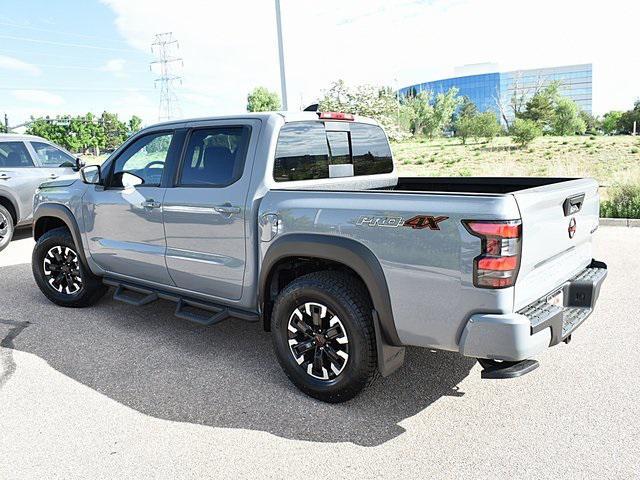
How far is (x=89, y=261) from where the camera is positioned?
17.3ft

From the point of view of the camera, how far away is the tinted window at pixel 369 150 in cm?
454

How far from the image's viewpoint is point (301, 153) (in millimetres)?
4016

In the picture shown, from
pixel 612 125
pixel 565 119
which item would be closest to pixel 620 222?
pixel 565 119

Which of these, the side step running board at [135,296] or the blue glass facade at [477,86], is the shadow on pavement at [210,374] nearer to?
the side step running board at [135,296]

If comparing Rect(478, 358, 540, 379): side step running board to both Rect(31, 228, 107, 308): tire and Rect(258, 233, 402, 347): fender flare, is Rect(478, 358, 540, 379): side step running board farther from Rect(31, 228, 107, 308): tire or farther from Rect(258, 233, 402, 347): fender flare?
Rect(31, 228, 107, 308): tire

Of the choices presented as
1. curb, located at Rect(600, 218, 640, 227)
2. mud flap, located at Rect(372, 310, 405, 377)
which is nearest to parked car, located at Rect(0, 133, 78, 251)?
mud flap, located at Rect(372, 310, 405, 377)

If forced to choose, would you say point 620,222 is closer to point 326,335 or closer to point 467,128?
point 326,335

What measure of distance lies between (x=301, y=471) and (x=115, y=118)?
114m

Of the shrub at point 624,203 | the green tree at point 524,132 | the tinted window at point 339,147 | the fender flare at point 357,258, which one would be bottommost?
the shrub at point 624,203

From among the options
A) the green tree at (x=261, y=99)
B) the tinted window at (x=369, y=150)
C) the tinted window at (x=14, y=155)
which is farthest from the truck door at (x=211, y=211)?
the green tree at (x=261, y=99)

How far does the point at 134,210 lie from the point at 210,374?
1.63 metres

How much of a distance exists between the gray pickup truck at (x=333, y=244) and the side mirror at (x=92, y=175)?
12 mm

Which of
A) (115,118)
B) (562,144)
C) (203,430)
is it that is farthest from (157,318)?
(115,118)

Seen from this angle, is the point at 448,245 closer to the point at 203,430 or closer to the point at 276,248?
the point at 276,248
